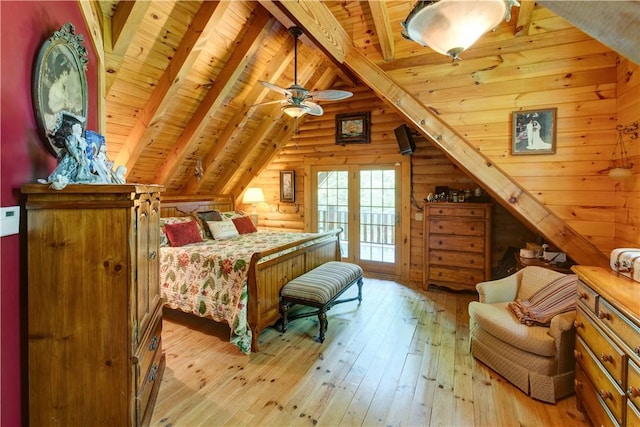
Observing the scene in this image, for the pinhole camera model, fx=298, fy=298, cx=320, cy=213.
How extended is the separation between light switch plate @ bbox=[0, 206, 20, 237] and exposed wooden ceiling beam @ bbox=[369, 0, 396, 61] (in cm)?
288

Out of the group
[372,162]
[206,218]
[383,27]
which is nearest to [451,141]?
[383,27]

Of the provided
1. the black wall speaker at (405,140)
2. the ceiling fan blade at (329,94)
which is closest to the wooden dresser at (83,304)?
the ceiling fan blade at (329,94)

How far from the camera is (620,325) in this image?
4.78 ft

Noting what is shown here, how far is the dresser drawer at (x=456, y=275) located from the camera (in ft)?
13.3

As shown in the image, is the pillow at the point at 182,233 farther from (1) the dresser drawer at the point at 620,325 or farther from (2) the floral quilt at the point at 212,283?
(1) the dresser drawer at the point at 620,325

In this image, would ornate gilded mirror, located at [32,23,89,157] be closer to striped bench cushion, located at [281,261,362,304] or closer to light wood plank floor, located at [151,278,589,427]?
light wood plank floor, located at [151,278,589,427]

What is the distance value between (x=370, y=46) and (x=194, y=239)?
3.07 m

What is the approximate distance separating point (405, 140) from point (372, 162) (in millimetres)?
700

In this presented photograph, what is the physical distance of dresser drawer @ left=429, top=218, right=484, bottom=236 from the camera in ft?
13.2

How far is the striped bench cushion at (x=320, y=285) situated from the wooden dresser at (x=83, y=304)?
1611 mm

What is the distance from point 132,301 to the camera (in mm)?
1459

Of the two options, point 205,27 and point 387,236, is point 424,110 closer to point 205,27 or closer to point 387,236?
point 205,27

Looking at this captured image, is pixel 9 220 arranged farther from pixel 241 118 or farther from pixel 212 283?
pixel 241 118

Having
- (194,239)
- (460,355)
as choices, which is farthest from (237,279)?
(460,355)
